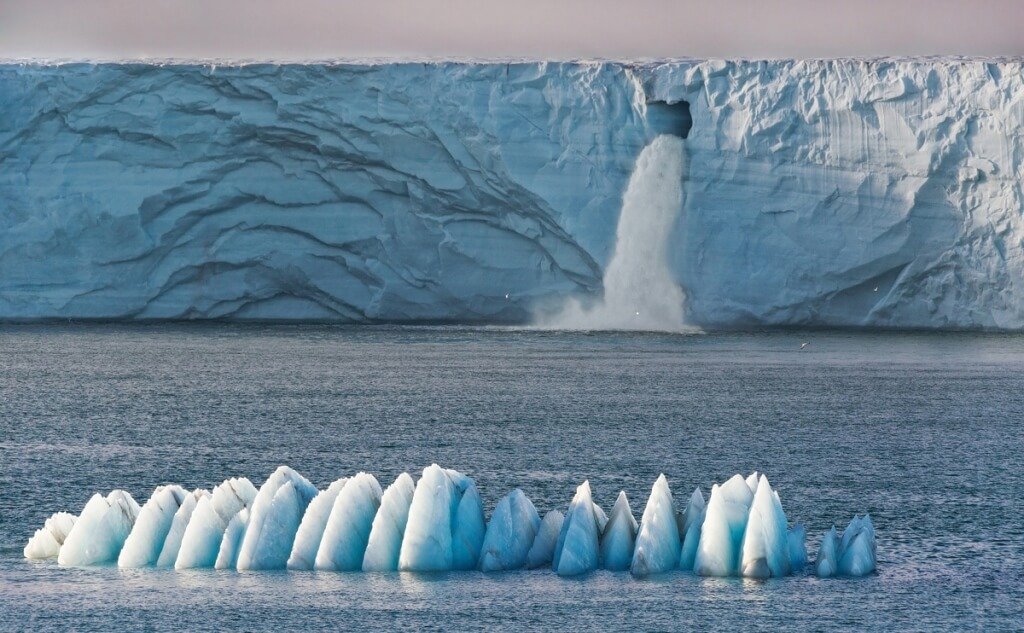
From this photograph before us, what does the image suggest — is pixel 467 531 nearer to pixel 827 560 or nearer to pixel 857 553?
pixel 827 560

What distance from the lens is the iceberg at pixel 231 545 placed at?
4863 millimetres

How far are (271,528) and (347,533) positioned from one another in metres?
0.26

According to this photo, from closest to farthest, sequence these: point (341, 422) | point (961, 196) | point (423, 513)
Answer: point (423, 513), point (341, 422), point (961, 196)

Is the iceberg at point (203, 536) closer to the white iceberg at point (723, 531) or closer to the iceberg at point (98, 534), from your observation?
the iceberg at point (98, 534)

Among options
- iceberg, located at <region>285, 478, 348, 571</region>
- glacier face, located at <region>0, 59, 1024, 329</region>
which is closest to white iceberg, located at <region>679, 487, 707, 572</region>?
iceberg, located at <region>285, 478, 348, 571</region>

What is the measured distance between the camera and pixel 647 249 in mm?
18016

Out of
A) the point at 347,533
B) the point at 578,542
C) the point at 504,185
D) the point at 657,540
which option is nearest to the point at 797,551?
the point at 657,540

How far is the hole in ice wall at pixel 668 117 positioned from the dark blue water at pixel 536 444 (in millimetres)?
2666

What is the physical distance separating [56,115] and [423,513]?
14.5 m

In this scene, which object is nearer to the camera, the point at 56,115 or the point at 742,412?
the point at 742,412

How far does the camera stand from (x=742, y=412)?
10.4 meters

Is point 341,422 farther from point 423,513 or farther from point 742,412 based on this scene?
point 423,513

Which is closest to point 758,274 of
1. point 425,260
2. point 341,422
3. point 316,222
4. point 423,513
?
point 425,260

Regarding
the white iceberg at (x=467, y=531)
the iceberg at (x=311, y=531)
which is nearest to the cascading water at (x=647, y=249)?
the white iceberg at (x=467, y=531)
